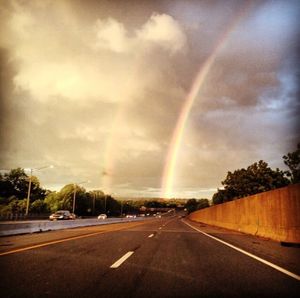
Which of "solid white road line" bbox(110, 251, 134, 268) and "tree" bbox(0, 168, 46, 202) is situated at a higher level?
"tree" bbox(0, 168, 46, 202)

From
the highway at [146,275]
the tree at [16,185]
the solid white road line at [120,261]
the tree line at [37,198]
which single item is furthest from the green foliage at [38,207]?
the highway at [146,275]

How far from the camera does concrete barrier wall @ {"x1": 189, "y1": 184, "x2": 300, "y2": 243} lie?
14.6m

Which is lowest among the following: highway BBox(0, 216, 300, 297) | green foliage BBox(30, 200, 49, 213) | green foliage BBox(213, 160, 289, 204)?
highway BBox(0, 216, 300, 297)

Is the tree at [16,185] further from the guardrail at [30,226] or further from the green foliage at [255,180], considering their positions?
the guardrail at [30,226]

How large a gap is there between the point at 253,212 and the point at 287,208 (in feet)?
21.6

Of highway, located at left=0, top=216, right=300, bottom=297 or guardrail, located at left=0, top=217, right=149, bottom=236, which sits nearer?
highway, located at left=0, top=216, right=300, bottom=297

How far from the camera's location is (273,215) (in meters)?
17.3

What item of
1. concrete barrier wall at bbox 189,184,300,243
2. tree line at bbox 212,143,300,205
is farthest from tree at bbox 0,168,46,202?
concrete barrier wall at bbox 189,184,300,243

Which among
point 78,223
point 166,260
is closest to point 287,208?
point 166,260

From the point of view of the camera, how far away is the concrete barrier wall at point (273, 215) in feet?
47.8

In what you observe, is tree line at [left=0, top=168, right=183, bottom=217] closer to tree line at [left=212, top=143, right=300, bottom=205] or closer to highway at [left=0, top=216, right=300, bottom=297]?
tree line at [left=212, top=143, right=300, bottom=205]

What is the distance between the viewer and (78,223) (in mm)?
37656

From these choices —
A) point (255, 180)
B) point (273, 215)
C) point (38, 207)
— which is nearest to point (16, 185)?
point (38, 207)

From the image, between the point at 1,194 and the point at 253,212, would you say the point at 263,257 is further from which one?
the point at 1,194
